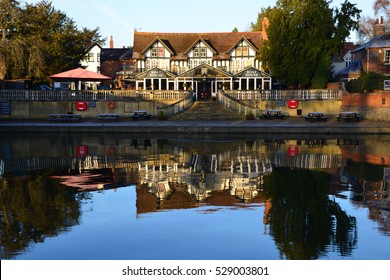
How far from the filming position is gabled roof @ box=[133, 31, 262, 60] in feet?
220

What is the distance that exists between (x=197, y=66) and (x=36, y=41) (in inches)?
797

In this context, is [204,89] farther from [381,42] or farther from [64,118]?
[64,118]

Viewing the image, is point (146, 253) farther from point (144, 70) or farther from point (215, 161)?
point (144, 70)

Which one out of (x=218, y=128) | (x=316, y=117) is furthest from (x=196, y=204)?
(x=316, y=117)

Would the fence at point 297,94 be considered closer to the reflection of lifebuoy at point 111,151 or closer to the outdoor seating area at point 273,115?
the outdoor seating area at point 273,115

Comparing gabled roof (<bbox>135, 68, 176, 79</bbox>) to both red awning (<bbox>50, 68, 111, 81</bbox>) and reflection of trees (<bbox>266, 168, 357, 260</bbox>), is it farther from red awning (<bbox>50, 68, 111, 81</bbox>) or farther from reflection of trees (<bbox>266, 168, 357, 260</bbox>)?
reflection of trees (<bbox>266, 168, 357, 260</bbox>)

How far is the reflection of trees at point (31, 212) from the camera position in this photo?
12609mm

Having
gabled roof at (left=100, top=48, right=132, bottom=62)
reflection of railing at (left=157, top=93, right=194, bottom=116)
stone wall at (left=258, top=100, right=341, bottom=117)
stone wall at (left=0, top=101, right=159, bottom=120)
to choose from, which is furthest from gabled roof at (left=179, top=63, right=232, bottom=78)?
gabled roof at (left=100, top=48, right=132, bottom=62)

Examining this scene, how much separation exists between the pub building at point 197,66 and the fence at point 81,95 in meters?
15.3

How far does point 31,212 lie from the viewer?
1532cm

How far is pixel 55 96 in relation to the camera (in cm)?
4925

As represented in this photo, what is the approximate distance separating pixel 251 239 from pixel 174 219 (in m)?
2.62

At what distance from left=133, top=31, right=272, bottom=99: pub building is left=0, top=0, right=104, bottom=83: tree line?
814 cm

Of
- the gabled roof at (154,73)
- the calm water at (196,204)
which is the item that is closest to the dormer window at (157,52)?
the gabled roof at (154,73)
